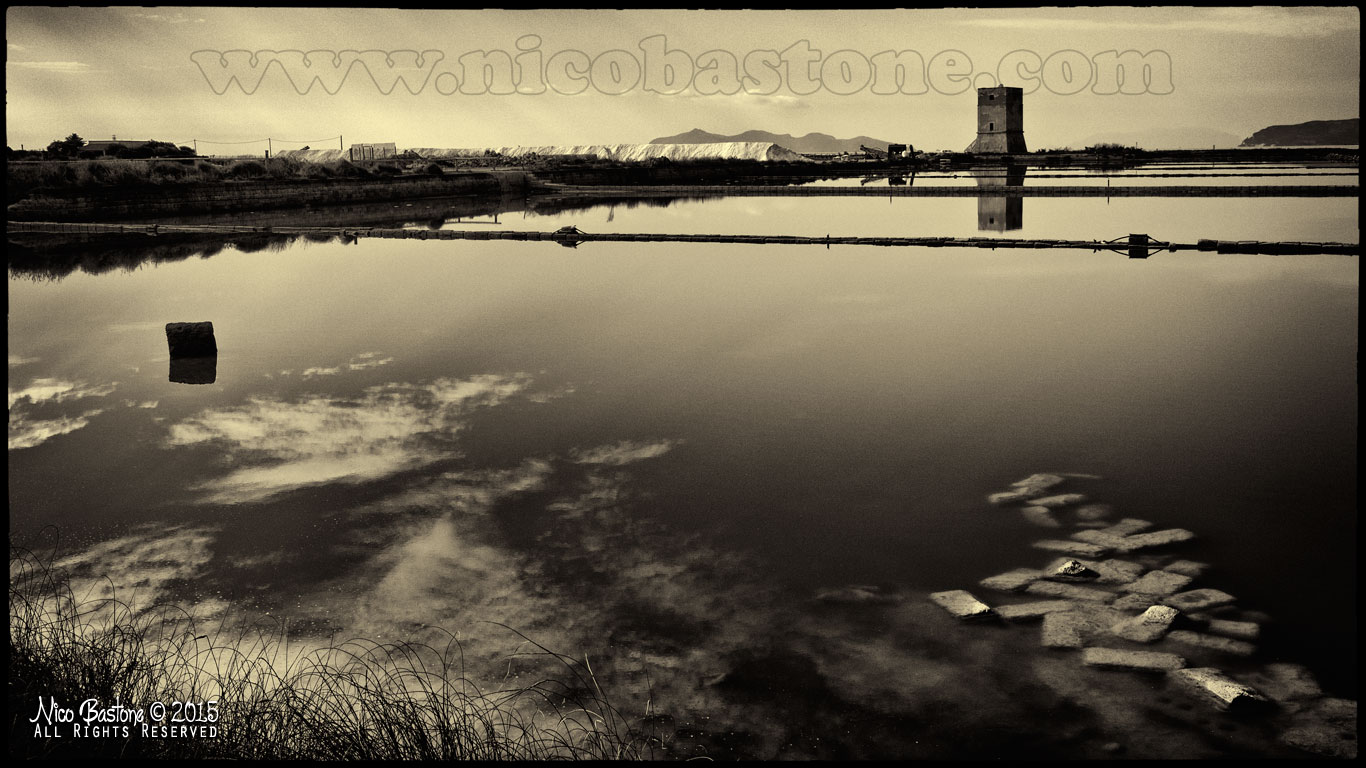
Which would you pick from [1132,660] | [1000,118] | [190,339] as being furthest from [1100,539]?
[1000,118]

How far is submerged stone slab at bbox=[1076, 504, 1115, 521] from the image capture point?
6.05 meters

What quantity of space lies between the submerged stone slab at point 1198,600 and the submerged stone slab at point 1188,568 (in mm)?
226

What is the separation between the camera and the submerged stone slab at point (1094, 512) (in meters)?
6.05

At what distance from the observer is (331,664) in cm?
440

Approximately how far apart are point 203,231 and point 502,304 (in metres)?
12.3

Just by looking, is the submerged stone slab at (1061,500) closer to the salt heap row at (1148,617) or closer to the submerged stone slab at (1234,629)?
the salt heap row at (1148,617)

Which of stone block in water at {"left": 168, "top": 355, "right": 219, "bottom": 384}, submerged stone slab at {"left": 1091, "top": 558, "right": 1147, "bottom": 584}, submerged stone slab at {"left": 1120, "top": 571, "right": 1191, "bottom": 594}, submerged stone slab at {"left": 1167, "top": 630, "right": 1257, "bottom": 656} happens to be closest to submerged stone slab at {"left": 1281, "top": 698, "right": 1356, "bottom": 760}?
submerged stone slab at {"left": 1167, "top": 630, "right": 1257, "bottom": 656}

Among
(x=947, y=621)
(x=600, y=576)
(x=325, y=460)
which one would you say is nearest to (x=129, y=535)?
(x=325, y=460)

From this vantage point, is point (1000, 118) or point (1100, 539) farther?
point (1000, 118)

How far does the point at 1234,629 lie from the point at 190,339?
9.48 metres

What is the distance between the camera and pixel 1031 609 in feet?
16.0

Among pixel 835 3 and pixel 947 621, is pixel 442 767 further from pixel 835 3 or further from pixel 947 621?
pixel 947 621

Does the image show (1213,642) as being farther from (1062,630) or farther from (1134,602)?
(1062,630)

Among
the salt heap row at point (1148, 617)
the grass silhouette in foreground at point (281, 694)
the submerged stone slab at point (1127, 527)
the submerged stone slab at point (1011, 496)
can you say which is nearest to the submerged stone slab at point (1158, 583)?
the salt heap row at point (1148, 617)
